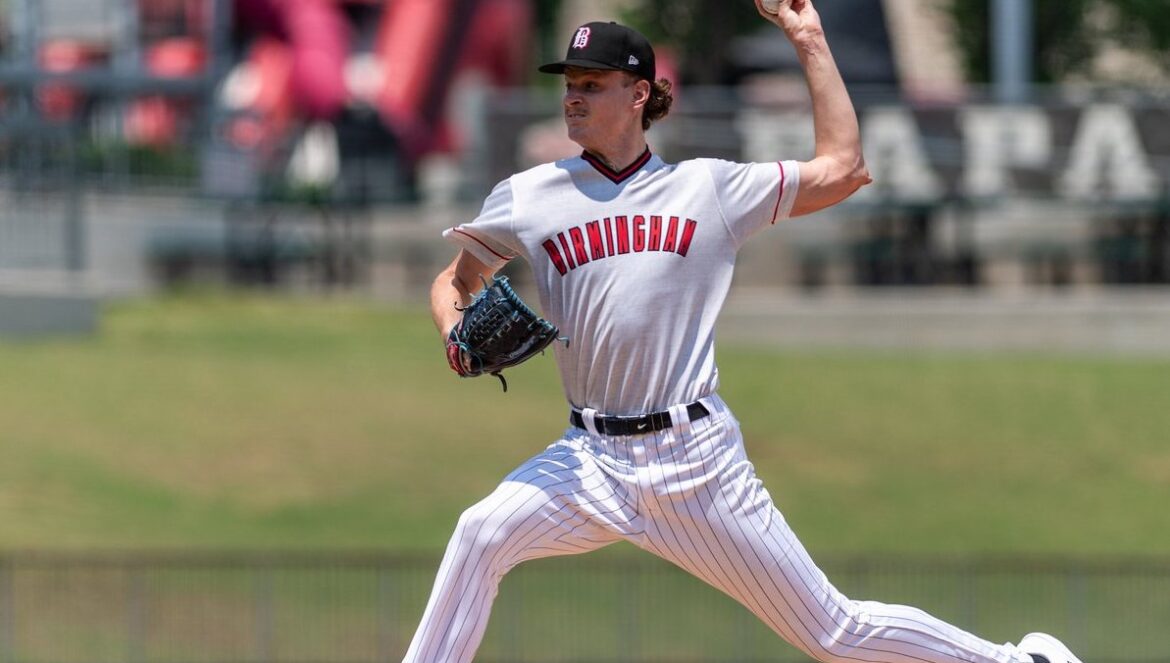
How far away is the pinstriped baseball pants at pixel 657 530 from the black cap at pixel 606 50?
0.97m

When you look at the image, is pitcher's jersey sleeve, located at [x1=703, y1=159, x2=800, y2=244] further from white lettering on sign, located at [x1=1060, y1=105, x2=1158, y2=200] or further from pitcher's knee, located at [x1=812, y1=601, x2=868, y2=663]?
white lettering on sign, located at [x1=1060, y1=105, x2=1158, y2=200]

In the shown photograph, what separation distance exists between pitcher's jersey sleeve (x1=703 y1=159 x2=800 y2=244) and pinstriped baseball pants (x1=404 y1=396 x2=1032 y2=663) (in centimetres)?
52

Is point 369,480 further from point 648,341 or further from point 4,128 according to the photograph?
point 648,341

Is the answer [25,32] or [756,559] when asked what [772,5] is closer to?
[756,559]

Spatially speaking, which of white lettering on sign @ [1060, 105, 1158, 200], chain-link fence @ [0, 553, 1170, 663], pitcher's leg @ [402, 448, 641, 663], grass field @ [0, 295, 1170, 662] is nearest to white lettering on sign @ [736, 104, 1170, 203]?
white lettering on sign @ [1060, 105, 1158, 200]

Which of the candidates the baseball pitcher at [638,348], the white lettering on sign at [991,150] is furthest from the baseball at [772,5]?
the white lettering on sign at [991,150]

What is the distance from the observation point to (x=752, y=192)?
230 inches

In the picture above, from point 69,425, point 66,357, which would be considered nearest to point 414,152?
point 66,357

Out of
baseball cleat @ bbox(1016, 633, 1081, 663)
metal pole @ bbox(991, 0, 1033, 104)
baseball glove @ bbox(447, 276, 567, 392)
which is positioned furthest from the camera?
metal pole @ bbox(991, 0, 1033, 104)

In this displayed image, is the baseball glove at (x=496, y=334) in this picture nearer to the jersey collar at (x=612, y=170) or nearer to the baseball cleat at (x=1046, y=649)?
the jersey collar at (x=612, y=170)

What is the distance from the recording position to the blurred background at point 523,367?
48.9 feet

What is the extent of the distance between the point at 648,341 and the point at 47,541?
13.2 meters

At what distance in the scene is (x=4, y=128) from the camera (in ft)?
91.0

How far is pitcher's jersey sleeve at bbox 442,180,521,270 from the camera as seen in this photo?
582 cm
